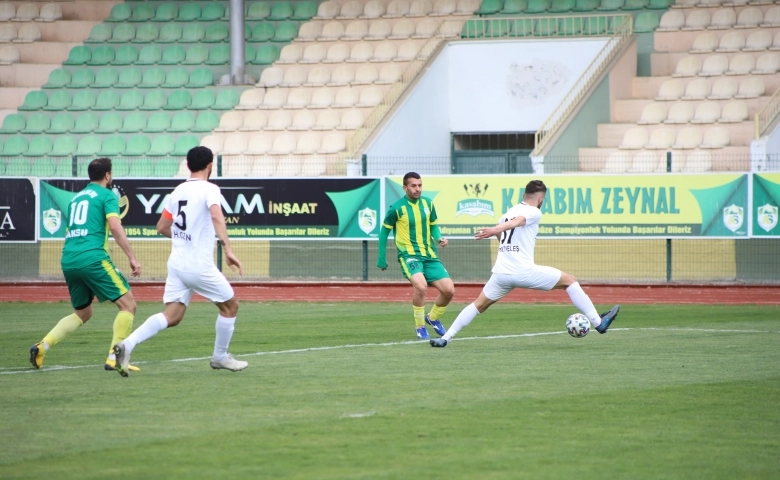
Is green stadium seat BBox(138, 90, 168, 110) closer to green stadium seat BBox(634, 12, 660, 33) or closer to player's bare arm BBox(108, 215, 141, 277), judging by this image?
green stadium seat BBox(634, 12, 660, 33)

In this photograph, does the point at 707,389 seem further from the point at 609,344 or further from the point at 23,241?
the point at 23,241

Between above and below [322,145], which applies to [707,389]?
below

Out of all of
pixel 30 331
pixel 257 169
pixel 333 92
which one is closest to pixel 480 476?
pixel 30 331

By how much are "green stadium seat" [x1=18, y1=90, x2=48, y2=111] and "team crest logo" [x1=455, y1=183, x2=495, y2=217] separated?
13740mm

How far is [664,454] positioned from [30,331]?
1020 cm

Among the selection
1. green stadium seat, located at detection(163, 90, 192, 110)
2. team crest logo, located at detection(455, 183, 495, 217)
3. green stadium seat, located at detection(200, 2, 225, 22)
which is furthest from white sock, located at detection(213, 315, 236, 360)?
green stadium seat, located at detection(200, 2, 225, 22)

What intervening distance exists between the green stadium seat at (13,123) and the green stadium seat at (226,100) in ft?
16.4

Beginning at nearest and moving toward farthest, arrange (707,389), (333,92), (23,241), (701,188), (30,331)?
1. (707,389)
2. (30,331)
3. (701,188)
4. (23,241)
5. (333,92)

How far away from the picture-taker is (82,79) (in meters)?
30.8

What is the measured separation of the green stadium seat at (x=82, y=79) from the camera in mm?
30672

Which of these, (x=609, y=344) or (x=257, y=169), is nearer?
(x=609, y=344)

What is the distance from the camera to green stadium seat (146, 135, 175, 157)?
91.3 feet

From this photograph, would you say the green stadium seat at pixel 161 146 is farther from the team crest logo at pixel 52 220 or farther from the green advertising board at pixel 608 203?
the green advertising board at pixel 608 203

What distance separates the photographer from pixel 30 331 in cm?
1484
